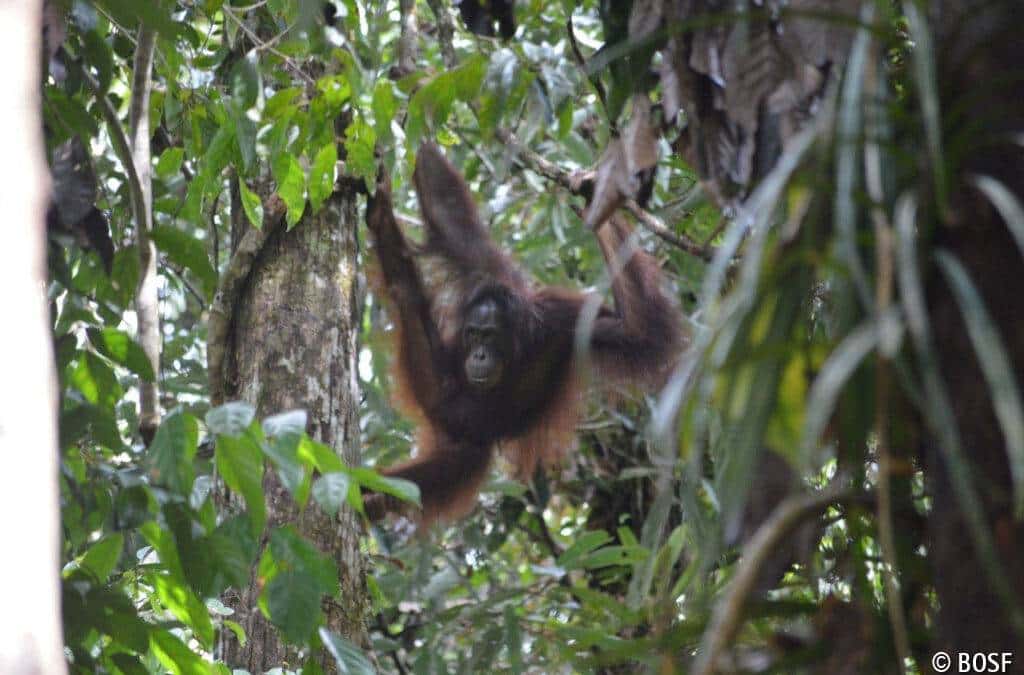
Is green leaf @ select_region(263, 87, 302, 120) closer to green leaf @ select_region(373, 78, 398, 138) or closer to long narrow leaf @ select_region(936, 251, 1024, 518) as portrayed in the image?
green leaf @ select_region(373, 78, 398, 138)

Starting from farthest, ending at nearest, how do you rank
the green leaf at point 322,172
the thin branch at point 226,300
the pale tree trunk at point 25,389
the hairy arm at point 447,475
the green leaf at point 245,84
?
1. the hairy arm at point 447,475
2. the thin branch at point 226,300
3. the green leaf at point 322,172
4. the green leaf at point 245,84
5. the pale tree trunk at point 25,389

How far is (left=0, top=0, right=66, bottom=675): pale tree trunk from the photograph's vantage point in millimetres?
825

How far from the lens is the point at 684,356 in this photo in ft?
6.70

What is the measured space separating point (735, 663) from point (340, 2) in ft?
7.45

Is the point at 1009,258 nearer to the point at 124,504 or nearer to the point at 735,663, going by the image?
the point at 735,663

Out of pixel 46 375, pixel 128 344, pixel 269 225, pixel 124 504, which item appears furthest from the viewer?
pixel 269 225

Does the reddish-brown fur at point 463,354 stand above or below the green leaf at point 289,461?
above

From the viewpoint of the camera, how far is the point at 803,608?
1.30 m

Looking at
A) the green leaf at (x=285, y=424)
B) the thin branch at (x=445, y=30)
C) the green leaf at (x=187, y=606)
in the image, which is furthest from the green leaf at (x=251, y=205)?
the green leaf at (x=285, y=424)

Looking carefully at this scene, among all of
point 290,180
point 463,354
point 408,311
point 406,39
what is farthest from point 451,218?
point 290,180

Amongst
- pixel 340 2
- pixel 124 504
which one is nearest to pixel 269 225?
pixel 340 2

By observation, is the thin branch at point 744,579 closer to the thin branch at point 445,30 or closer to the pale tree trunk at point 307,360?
the pale tree trunk at point 307,360

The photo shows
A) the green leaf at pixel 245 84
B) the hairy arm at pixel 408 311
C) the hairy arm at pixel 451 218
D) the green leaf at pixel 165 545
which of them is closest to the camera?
the green leaf at pixel 165 545

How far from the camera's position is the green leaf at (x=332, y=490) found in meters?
1.64
